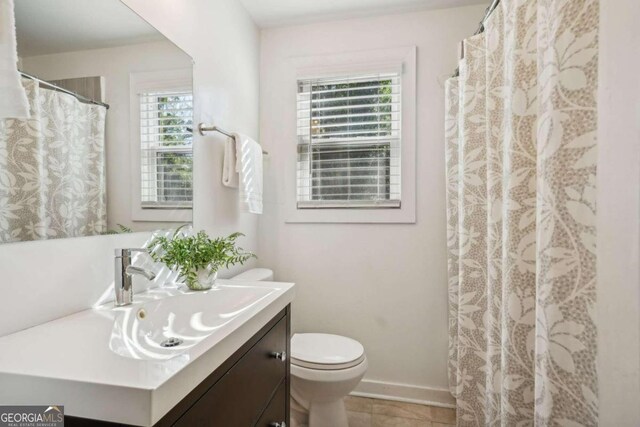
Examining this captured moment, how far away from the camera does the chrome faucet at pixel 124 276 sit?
1.02 meters

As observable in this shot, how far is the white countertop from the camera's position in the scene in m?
0.52

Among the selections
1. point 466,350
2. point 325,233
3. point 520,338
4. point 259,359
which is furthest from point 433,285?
point 259,359

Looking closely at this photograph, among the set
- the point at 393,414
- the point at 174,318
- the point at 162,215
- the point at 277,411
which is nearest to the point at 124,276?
the point at 174,318

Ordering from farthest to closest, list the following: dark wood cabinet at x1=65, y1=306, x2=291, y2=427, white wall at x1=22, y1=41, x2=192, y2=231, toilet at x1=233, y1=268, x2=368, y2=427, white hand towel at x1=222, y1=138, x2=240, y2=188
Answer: white hand towel at x1=222, y1=138, x2=240, y2=188 < toilet at x1=233, y1=268, x2=368, y2=427 < white wall at x1=22, y1=41, x2=192, y2=231 < dark wood cabinet at x1=65, y1=306, x2=291, y2=427

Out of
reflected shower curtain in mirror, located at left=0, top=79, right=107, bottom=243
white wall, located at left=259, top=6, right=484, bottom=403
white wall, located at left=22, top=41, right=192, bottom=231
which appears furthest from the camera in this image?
white wall, located at left=259, top=6, right=484, bottom=403

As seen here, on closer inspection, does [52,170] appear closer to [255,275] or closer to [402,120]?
[255,275]

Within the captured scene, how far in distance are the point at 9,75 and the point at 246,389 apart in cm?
93

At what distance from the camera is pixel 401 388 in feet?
6.71

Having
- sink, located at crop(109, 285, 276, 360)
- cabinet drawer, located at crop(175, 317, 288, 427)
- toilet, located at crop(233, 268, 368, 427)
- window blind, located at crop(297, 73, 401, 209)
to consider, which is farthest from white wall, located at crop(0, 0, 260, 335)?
toilet, located at crop(233, 268, 368, 427)

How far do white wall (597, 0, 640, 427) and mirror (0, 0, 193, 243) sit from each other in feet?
4.28

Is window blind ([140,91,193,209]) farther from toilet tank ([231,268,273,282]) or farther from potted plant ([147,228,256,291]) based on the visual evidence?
toilet tank ([231,268,273,282])

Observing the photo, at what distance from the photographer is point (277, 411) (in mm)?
1185

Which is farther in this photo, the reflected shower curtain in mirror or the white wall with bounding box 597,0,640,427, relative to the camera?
the reflected shower curtain in mirror

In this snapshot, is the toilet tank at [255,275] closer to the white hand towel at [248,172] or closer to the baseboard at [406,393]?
the white hand towel at [248,172]
